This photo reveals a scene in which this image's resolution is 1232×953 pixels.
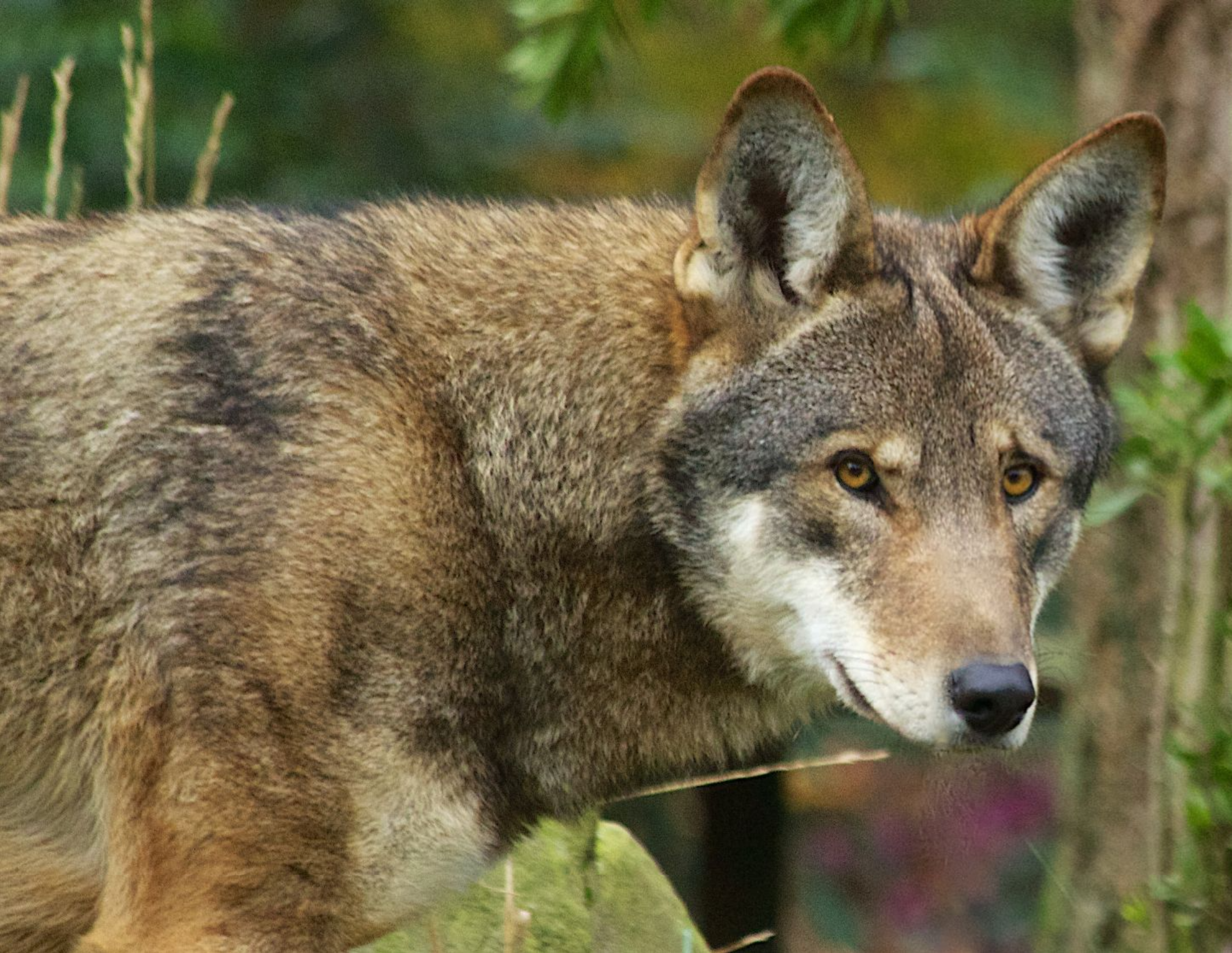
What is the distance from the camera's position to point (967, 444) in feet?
12.9

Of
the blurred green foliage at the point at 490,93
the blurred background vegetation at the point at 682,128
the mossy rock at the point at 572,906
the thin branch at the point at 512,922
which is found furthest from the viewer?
the blurred green foliage at the point at 490,93

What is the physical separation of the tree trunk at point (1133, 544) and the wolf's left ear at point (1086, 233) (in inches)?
70.7

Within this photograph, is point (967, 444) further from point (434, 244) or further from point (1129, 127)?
point (434, 244)

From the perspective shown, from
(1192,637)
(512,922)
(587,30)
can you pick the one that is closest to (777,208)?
(512,922)

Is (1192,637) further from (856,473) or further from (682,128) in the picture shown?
(682,128)

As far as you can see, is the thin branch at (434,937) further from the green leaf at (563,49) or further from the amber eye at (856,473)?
the green leaf at (563,49)

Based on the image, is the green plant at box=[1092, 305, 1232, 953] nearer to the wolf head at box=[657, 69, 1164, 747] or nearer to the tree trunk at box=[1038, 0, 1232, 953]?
the wolf head at box=[657, 69, 1164, 747]

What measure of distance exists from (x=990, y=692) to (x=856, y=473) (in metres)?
0.60

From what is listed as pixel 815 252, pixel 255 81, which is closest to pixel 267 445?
pixel 815 252

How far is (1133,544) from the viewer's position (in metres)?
6.50

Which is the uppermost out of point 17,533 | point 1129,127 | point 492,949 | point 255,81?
point 255,81

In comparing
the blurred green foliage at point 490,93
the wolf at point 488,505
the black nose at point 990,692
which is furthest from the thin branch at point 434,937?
the blurred green foliage at point 490,93

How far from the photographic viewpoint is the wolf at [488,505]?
3564mm

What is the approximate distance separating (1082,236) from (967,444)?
0.73 m
